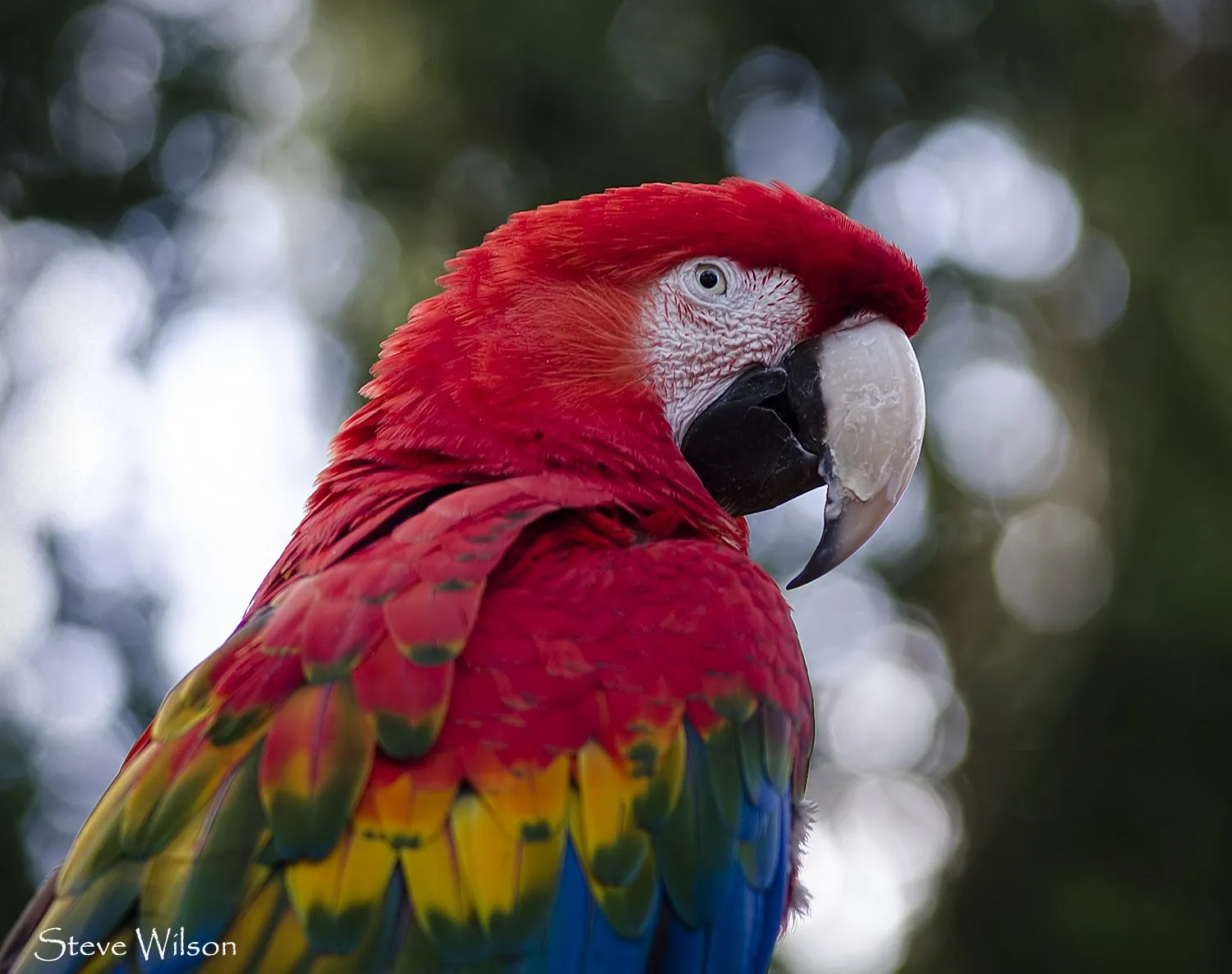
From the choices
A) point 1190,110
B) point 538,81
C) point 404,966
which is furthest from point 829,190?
point 404,966

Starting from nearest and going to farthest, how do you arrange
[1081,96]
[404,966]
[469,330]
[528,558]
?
1. [404,966]
2. [528,558]
3. [469,330]
4. [1081,96]

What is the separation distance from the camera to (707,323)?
1998 mm

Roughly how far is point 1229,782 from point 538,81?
152 inches

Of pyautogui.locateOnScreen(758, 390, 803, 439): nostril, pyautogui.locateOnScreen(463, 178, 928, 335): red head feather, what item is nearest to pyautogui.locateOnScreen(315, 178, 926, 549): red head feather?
pyautogui.locateOnScreen(463, 178, 928, 335): red head feather

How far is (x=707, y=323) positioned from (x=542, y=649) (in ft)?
2.26

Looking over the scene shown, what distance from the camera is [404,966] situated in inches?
54.2

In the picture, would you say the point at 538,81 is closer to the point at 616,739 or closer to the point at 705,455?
the point at 705,455

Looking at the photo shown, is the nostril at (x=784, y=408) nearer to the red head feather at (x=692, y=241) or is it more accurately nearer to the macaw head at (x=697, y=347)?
the macaw head at (x=697, y=347)

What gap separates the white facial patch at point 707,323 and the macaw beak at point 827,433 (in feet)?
0.10

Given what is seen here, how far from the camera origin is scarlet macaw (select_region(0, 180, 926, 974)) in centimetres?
140

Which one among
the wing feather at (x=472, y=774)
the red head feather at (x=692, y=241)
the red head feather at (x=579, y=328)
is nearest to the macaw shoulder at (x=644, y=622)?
the wing feather at (x=472, y=774)

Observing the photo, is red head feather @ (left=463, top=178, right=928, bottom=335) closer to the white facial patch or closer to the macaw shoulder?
the white facial patch

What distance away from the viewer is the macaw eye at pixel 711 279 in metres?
1.99

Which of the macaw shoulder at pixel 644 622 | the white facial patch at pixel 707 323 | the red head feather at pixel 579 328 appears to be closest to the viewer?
the macaw shoulder at pixel 644 622
